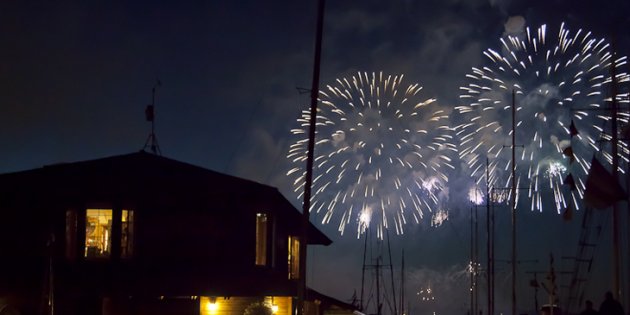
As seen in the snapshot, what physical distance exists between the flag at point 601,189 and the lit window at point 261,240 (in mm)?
11191

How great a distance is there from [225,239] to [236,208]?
1134 millimetres

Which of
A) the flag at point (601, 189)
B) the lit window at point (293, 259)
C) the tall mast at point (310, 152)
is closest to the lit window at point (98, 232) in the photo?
the tall mast at point (310, 152)

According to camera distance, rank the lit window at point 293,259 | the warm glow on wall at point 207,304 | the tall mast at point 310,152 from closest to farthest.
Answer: the tall mast at point 310,152
the warm glow on wall at point 207,304
the lit window at point 293,259

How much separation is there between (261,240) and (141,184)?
16.8 feet

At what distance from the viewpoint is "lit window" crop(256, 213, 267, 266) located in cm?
3469

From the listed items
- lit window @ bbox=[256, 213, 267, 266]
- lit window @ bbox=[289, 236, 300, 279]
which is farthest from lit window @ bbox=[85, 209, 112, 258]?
lit window @ bbox=[289, 236, 300, 279]

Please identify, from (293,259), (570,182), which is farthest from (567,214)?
(293,259)

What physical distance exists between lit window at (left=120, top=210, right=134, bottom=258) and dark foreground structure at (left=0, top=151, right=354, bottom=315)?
3cm

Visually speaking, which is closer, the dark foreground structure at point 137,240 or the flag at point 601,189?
the flag at point 601,189

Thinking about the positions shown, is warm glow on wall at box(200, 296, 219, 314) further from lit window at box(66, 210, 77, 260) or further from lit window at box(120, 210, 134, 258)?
lit window at box(66, 210, 77, 260)

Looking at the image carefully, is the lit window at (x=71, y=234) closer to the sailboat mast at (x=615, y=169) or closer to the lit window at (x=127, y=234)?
the lit window at (x=127, y=234)

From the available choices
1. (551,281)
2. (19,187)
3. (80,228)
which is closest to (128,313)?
(80,228)

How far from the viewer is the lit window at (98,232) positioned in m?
31.5

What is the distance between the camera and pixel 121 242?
104 feet
